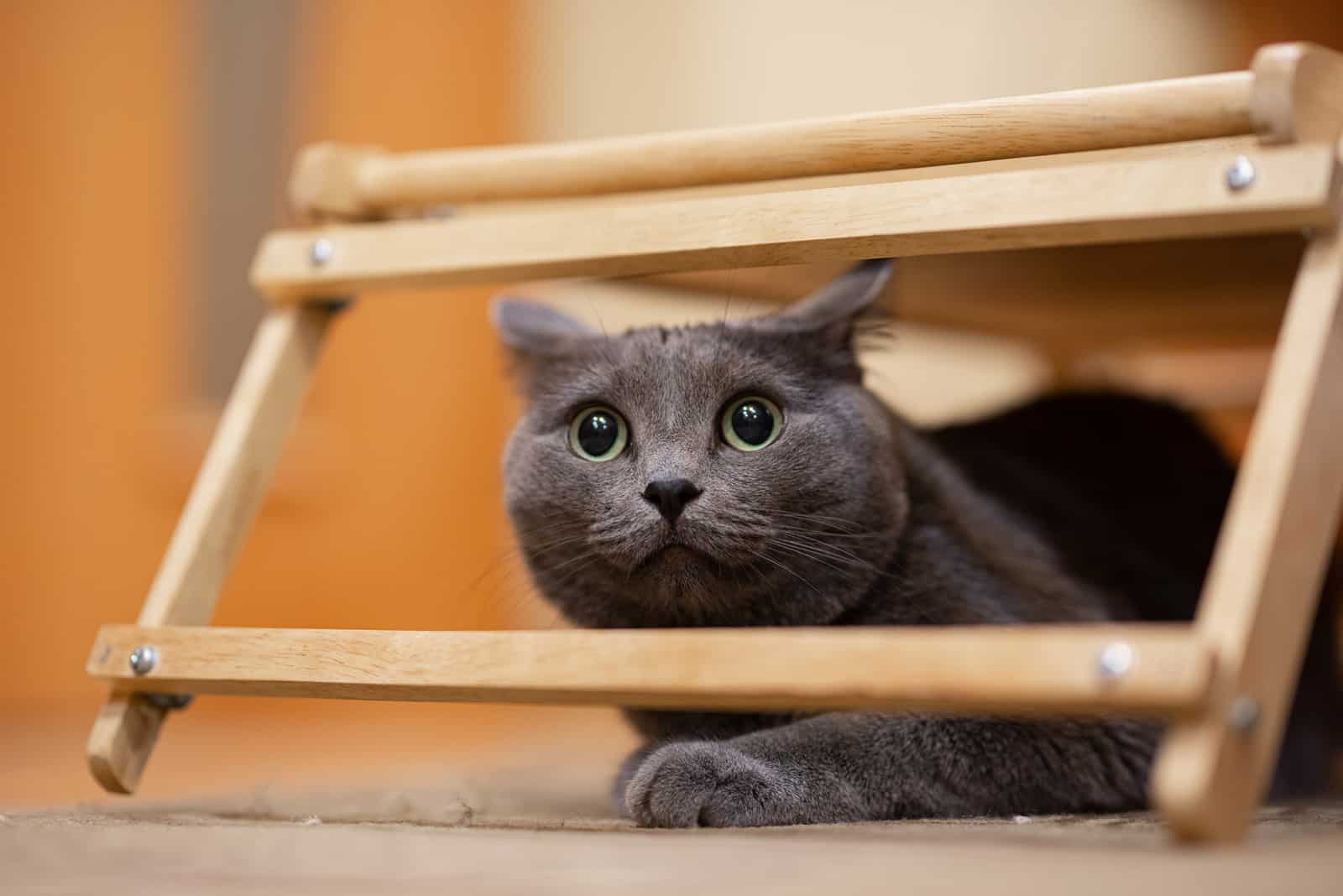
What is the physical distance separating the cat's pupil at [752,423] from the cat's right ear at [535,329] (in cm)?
25

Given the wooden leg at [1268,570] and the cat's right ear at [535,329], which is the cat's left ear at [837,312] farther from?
the wooden leg at [1268,570]

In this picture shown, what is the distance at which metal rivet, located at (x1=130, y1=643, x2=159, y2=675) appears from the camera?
4.32ft

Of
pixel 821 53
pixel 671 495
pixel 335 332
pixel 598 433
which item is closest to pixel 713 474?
pixel 671 495

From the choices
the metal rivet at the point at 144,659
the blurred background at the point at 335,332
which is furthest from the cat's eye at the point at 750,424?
the blurred background at the point at 335,332

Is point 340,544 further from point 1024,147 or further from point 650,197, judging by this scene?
point 1024,147

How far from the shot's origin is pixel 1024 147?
1.20 m

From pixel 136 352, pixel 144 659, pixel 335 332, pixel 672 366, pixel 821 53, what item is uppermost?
pixel 821 53

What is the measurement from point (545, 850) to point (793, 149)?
66 centimetres

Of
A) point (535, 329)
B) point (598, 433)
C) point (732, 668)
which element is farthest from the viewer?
point (535, 329)

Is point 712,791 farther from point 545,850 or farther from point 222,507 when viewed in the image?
point 222,507

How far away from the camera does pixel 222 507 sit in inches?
58.5

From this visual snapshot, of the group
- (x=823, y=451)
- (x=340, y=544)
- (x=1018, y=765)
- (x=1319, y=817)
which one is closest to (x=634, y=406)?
(x=823, y=451)

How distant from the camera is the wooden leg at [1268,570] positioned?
90 centimetres

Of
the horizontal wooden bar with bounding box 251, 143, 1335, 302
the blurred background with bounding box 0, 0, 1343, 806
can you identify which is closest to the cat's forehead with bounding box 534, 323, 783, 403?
the horizontal wooden bar with bounding box 251, 143, 1335, 302
